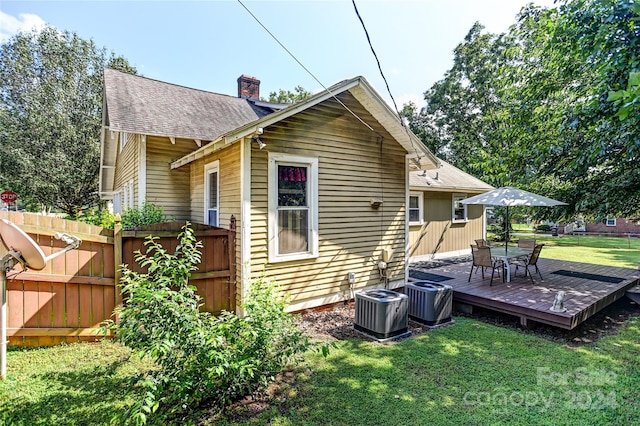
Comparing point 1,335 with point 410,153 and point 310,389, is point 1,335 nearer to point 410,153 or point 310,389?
point 310,389

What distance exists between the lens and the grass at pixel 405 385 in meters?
2.97

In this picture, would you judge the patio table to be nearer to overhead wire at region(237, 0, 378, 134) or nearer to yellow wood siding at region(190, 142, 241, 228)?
overhead wire at region(237, 0, 378, 134)

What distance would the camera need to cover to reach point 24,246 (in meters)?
3.38

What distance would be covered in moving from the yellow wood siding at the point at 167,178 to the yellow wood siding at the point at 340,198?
4.13 m

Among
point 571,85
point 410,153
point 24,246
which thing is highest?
point 571,85

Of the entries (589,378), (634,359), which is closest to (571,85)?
(634,359)

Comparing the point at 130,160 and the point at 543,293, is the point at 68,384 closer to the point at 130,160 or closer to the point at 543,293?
the point at 130,160

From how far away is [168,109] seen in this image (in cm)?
889

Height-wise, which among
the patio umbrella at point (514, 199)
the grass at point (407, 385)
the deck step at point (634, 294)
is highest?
the patio umbrella at point (514, 199)

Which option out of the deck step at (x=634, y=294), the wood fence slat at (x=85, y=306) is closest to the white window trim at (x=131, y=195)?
the wood fence slat at (x=85, y=306)

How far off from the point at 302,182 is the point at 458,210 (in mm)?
9613

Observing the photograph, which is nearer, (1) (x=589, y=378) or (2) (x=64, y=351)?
(1) (x=589, y=378)

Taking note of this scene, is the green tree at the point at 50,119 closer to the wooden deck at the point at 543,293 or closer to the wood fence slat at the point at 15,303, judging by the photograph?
the wood fence slat at the point at 15,303

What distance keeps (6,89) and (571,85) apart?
30546 mm
